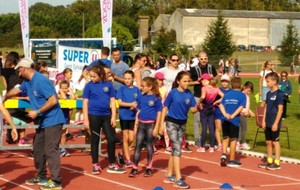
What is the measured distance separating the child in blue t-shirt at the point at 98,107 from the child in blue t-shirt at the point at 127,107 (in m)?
0.89

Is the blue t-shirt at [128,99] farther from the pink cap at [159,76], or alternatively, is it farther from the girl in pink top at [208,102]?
the girl in pink top at [208,102]

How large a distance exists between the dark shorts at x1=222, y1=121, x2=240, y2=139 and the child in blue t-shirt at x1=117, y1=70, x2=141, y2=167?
5.78ft

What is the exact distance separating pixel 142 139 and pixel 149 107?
0.55 meters

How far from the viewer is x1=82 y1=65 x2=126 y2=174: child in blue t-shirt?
1138 cm

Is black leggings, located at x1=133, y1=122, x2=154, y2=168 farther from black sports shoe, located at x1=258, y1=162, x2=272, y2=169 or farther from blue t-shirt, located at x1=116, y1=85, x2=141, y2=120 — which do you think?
black sports shoe, located at x1=258, y1=162, x2=272, y2=169

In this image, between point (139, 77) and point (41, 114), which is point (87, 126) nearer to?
point (41, 114)

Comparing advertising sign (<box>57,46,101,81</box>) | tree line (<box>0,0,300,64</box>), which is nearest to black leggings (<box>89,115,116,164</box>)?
advertising sign (<box>57,46,101,81</box>)

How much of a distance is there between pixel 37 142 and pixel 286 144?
7.18 meters

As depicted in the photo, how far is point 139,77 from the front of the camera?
46.1ft

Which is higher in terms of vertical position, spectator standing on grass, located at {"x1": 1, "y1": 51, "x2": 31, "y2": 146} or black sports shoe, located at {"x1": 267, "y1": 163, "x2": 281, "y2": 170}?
spectator standing on grass, located at {"x1": 1, "y1": 51, "x2": 31, "y2": 146}

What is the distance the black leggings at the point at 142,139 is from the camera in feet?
37.8

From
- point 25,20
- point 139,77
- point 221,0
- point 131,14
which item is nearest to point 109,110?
point 139,77

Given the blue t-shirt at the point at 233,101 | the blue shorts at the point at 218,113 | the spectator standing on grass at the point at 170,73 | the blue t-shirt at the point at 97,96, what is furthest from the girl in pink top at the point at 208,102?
the blue t-shirt at the point at 97,96

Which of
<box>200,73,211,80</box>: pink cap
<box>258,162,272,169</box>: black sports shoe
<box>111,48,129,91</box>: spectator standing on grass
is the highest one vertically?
<box>111,48,129,91</box>: spectator standing on grass
